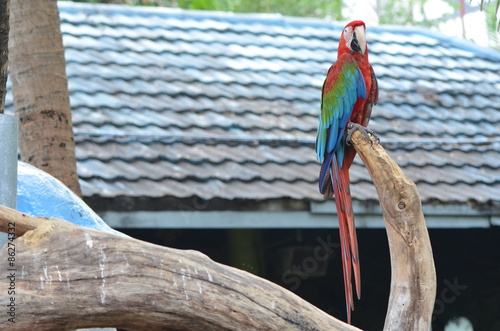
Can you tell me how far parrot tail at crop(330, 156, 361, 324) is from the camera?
242 cm

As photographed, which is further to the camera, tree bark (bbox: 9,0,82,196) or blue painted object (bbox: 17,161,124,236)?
tree bark (bbox: 9,0,82,196)

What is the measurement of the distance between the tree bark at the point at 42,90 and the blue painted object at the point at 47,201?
2.22ft

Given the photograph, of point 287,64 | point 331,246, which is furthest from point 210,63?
point 331,246

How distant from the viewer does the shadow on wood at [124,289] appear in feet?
6.04

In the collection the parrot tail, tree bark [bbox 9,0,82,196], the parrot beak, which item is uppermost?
the parrot beak

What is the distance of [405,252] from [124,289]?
3.05 ft

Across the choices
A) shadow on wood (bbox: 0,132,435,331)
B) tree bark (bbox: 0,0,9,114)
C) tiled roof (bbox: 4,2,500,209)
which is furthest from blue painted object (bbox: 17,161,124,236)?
tiled roof (bbox: 4,2,500,209)

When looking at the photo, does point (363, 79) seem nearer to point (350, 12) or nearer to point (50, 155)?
point (50, 155)

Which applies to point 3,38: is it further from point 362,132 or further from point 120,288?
point 362,132

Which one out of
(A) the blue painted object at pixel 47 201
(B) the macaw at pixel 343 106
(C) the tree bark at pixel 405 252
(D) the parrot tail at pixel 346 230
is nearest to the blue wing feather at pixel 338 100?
(B) the macaw at pixel 343 106

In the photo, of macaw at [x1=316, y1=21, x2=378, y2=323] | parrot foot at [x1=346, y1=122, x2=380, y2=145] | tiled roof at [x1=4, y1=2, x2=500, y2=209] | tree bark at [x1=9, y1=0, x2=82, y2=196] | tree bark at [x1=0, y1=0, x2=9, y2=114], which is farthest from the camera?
tiled roof at [x1=4, y1=2, x2=500, y2=209]

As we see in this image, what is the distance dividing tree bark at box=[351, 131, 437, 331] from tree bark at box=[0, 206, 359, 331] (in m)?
0.41

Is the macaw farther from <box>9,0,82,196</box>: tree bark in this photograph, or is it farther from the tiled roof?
<box>9,0,82,196</box>: tree bark

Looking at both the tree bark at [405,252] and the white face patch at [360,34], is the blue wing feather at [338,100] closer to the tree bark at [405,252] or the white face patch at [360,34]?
the white face patch at [360,34]
